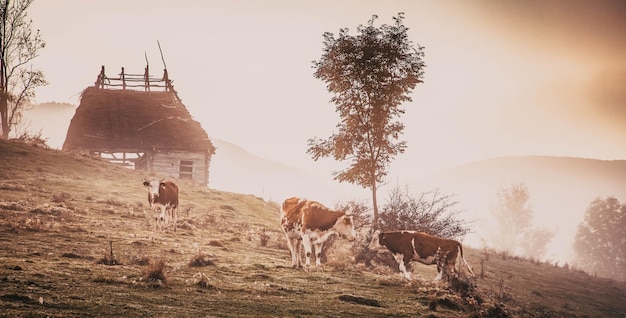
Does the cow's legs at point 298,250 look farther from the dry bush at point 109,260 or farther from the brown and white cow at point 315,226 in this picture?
the dry bush at point 109,260

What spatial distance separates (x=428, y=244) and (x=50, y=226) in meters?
12.4

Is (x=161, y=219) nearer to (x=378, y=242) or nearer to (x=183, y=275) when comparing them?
(x=183, y=275)

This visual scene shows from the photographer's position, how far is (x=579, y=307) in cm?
1927

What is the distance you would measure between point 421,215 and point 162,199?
11252 mm

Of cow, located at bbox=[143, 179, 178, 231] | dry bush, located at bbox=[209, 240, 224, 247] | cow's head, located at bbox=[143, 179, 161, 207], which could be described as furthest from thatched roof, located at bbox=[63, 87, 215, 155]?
dry bush, located at bbox=[209, 240, 224, 247]

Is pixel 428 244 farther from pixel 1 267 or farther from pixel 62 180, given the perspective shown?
pixel 62 180

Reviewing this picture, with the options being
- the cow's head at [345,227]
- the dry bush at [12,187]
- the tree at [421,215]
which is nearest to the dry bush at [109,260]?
the cow's head at [345,227]

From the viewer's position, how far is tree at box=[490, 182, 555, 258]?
87562 millimetres

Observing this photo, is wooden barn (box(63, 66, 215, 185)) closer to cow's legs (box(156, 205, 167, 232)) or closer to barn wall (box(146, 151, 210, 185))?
barn wall (box(146, 151, 210, 185))

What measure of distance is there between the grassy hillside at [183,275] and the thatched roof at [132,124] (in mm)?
17493

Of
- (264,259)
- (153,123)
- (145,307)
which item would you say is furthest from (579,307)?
(153,123)

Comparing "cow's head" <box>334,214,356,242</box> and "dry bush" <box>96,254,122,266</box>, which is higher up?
"cow's head" <box>334,214,356,242</box>

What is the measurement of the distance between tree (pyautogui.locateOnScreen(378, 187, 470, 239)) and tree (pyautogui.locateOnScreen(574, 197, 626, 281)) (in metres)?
67.1

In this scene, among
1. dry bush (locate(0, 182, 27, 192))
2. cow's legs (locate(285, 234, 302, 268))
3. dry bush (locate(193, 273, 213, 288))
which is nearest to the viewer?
dry bush (locate(193, 273, 213, 288))
